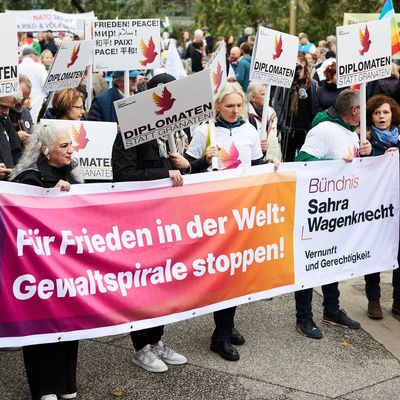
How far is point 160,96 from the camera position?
4578mm

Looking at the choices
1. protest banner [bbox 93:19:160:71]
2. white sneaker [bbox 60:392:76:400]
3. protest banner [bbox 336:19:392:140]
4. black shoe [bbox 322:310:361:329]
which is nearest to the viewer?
white sneaker [bbox 60:392:76:400]

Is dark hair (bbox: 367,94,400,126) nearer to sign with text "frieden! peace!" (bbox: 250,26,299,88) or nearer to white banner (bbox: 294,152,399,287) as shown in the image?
white banner (bbox: 294,152,399,287)

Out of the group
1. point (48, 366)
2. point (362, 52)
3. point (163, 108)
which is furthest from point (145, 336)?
point (362, 52)

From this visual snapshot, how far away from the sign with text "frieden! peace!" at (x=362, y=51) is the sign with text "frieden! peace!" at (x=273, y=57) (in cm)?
67

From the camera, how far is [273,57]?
6535 millimetres

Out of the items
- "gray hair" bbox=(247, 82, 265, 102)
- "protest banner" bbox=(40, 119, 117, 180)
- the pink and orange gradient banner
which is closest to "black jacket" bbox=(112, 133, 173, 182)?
the pink and orange gradient banner

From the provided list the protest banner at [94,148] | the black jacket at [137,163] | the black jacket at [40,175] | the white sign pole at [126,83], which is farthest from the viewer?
the white sign pole at [126,83]

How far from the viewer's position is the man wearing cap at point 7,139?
5.60m

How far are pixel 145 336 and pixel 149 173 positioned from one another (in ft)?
3.81

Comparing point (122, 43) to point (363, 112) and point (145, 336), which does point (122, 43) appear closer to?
point (363, 112)

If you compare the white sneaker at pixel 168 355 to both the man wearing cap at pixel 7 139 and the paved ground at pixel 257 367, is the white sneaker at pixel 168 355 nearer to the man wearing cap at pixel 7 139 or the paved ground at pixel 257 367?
the paved ground at pixel 257 367

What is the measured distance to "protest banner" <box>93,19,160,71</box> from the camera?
7.75 m

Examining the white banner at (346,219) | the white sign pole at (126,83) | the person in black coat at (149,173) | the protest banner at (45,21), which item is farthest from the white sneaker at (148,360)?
the protest banner at (45,21)

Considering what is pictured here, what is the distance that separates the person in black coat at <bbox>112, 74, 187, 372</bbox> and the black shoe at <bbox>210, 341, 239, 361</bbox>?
0.90 feet
